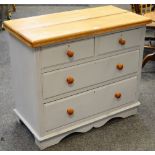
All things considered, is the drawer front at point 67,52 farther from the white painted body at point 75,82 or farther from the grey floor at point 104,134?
the grey floor at point 104,134

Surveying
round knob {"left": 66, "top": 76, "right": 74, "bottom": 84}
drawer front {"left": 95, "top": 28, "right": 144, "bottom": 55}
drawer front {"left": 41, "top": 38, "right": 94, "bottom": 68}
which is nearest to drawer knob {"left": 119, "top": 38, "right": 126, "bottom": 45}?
drawer front {"left": 95, "top": 28, "right": 144, "bottom": 55}

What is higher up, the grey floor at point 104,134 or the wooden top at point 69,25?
the wooden top at point 69,25

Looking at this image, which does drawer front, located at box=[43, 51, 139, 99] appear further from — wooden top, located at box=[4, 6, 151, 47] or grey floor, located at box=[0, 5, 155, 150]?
grey floor, located at box=[0, 5, 155, 150]

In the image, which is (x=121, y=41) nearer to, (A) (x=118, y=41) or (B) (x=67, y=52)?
(A) (x=118, y=41)

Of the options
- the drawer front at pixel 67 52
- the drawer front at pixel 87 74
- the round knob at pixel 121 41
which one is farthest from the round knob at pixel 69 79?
the round knob at pixel 121 41

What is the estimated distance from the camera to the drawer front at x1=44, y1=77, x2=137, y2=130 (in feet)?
7.36

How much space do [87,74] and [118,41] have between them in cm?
31

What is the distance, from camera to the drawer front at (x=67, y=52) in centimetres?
203

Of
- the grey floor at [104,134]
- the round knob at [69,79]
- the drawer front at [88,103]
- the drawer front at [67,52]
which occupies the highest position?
the drawer front at [67,52]

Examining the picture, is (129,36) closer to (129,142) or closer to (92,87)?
(92,87)

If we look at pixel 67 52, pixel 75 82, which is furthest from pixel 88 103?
pixel 67 52

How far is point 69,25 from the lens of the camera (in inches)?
87.0

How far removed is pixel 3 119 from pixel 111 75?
0.90 meters
